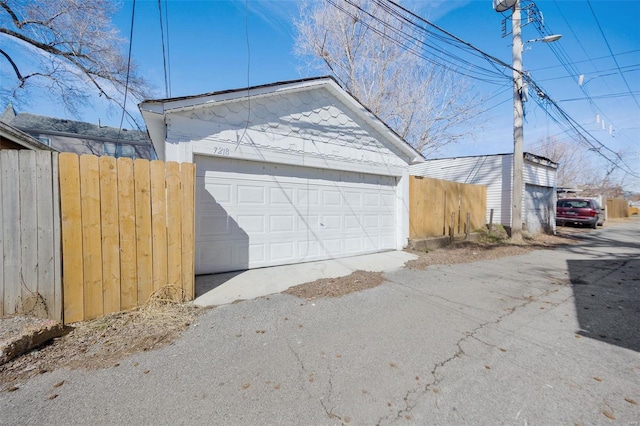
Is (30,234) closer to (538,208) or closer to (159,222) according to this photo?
(159,222)

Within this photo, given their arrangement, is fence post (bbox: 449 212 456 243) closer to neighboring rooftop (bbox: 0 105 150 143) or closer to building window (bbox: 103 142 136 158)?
Answer: neighboring rooftop (bbox: 0 105 150 143)

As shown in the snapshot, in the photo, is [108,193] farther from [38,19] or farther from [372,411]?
[38,19]

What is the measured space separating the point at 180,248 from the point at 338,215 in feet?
13.1

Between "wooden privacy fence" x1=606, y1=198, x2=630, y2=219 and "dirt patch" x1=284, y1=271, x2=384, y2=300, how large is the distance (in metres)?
34.9

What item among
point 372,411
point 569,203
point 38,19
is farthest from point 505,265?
point 38,19

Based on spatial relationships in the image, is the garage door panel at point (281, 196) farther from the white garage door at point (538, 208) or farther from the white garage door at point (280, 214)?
the white garage door at point (538, 208)

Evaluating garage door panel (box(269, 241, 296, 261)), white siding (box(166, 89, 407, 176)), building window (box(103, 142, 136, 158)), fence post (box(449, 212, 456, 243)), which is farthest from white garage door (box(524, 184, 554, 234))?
building window (box(103, 142, 136, 158))

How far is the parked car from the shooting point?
15.6 m

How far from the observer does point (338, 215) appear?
6.95m

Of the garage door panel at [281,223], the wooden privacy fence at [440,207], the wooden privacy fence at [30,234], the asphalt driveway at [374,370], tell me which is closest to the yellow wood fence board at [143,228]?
the wooden privacy fence at [30,234]

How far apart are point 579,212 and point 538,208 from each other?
16.6 feet

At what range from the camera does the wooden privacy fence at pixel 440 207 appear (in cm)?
851

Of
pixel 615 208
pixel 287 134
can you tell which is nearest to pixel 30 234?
pixel 287 134

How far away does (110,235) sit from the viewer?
341cm
